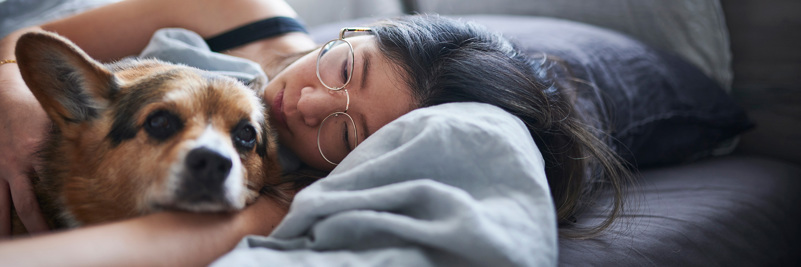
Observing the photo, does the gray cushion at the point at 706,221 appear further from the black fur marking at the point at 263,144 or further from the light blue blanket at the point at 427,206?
the black fur marking at the point at 263,144

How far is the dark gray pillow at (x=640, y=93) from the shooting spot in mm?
1986

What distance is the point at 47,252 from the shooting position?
93 cm

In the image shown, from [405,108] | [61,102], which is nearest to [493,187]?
[405,108]

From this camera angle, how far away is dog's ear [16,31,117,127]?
1.23 meters

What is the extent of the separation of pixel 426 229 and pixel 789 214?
5.21ft

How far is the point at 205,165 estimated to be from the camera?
1133mm

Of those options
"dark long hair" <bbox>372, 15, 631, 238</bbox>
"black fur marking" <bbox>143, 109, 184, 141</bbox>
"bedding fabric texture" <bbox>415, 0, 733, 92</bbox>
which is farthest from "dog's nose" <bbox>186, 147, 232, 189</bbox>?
"bedding fabric texture" <bbox>415, 0, 733, 92</bbox>

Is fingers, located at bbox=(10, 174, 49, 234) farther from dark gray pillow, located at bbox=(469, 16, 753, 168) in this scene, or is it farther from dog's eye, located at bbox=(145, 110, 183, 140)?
dark gray pillow, located at bbox=(469, 16, 753, 168)

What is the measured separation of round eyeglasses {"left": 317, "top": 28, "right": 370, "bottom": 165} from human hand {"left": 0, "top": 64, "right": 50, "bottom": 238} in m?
0.71

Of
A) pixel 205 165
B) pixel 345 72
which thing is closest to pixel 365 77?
pixel 345 72

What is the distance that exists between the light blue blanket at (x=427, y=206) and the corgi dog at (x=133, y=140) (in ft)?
0.65

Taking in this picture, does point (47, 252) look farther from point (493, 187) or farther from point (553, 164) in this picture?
point (553, 164)

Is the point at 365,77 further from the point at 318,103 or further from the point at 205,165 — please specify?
the point at 205,165

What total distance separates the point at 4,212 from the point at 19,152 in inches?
6.1
